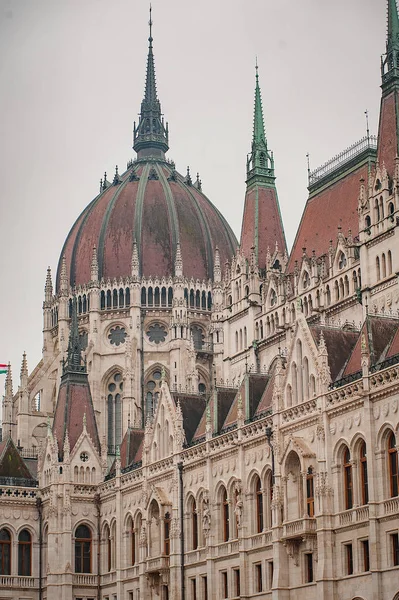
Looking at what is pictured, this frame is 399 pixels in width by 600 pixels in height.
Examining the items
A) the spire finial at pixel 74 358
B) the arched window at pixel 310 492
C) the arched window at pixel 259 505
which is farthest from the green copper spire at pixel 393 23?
the spire finial at pixel 74 358

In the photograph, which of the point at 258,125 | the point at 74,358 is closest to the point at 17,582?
the point at 74,358

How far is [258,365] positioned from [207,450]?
48.3 ft

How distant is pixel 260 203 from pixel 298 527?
37.3m

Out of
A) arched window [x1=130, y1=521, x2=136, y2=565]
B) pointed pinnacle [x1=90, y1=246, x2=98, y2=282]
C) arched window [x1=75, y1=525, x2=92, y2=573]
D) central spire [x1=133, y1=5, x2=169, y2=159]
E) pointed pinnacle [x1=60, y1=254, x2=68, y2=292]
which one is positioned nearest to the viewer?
arched window [x1=130, y1=521, x2=136, y2=565]

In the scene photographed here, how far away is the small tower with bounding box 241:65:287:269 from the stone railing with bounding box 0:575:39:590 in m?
25.9

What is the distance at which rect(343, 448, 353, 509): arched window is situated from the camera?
184 feet

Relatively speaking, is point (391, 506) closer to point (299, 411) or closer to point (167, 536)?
point (299, 411)

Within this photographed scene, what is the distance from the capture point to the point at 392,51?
7212cm

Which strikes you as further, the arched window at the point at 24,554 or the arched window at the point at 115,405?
the arched window at the point at 115,405

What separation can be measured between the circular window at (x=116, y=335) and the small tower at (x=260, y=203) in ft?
78.9

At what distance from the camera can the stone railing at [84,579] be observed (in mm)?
80500

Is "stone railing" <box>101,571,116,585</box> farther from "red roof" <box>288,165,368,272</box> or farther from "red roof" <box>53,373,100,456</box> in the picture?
"red roof" <box>288,165,368,272</box>

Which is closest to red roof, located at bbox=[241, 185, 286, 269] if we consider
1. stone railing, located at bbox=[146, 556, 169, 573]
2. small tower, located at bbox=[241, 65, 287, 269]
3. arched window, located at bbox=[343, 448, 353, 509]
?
small tower, located at bbox=[241, 65, 287, 269]

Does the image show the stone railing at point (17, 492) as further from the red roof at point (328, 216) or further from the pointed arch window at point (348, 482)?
the pointed arch window at point (348, 482)
